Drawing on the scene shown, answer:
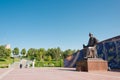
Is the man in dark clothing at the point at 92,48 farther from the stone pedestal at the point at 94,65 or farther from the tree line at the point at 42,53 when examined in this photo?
the tree line at the point at 42,53

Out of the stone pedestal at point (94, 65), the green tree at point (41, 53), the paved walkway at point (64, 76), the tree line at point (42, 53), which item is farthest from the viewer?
the green tree at point (41, 53)

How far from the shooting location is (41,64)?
152 ft

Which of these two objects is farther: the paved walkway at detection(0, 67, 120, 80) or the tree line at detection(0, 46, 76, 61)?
the tree line at detection(0, 46, 76, 61)

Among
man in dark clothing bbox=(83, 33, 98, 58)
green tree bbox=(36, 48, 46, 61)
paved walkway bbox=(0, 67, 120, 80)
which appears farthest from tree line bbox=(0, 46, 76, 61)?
paved walkway bbox=(0, 67, 120, 80)

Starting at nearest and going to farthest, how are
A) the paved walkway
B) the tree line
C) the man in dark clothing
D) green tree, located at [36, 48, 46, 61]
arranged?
the paved walkway, the man in dark clothing, the tree line, green tree, located at [36, 48, 46, 61]

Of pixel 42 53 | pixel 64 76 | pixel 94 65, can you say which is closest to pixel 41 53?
pixel 42 53

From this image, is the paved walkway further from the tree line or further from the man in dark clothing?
the tree line

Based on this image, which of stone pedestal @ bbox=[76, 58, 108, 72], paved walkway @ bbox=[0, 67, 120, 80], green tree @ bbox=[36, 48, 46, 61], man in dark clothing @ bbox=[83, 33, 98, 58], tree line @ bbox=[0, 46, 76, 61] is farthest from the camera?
green tree @ bbox=[36, 48, 46, 61]

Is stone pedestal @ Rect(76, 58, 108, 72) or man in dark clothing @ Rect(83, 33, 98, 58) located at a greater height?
man in dark clothing @ Rect(83, 33, 98, 58)

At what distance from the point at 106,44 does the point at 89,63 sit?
1260cm

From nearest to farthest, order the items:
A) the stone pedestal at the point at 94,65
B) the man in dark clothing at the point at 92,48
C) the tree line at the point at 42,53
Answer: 1. the stone pedestal at the point at 94,65
2. the man in dark clothing at the point at 92,48
3. the tree line at the point at 42,53

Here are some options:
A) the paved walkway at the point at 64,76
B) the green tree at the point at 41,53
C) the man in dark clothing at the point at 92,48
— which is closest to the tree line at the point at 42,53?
the green tree at the point at 41,53

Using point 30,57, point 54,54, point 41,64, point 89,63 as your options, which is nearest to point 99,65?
point 89,63

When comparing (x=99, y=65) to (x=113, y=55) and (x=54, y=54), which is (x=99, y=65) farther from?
(x=54, y=54)
